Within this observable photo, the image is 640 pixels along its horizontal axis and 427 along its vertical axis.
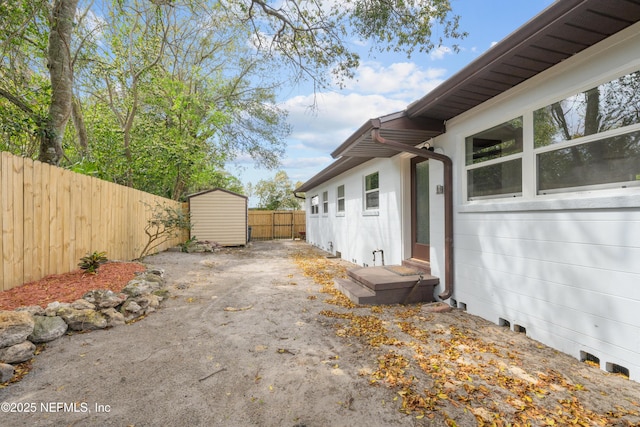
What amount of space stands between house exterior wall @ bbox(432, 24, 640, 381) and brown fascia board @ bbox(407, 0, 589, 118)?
0.64 meters

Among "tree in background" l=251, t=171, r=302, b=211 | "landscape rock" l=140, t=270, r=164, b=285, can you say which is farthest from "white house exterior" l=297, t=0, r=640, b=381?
"tree in background" l=251, t=171, r=302, b=211

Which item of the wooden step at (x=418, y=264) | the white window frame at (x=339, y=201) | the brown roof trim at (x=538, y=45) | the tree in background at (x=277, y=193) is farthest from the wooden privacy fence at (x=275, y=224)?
the brown roof trim at (x=538, y=45)

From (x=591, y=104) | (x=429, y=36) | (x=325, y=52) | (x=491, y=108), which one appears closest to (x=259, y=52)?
(x=325, y=52)

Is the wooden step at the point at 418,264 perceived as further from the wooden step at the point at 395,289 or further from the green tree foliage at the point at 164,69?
the green tree foliage at the point at 164,69

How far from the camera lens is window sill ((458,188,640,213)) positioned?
7.74 ft

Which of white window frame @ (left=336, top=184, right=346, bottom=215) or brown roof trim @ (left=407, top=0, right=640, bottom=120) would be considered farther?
white window frame @ (left=336, top=184, right=346, bottom=215)

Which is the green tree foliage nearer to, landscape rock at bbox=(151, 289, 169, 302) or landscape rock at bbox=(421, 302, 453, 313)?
landscape rock at bbox=(151, 289, 169, 302)

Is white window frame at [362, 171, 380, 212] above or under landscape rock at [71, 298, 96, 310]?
above

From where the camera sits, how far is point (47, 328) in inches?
118

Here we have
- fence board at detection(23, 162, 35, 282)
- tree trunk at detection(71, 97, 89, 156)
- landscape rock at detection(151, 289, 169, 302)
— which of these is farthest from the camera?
tree trunk at detection(71, 97, 89, 156)

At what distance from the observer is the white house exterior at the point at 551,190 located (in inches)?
94.5

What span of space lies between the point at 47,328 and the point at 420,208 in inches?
216

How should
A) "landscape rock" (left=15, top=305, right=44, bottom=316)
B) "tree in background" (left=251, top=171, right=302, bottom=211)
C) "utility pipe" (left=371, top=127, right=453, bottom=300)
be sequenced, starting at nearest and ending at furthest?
"landscape rock" (left=15, top=305, right=44, bottom=316)
"utility pipe" (left=371, top=127, right=453, bottom=300)
"tree in background" (left=251, top=171, right=302, bottom=211)

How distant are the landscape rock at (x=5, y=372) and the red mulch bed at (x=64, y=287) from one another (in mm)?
1015
